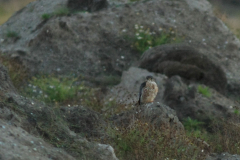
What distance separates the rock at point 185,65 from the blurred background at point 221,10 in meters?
4.58

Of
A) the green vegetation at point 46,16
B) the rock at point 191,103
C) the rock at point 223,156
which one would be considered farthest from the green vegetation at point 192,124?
Result: the green vegetation at point 46,16

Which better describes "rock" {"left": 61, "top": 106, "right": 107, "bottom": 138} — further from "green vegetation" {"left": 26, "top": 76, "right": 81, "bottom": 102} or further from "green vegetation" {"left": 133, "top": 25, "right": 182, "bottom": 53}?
"green vegetation" {"left": 133, "top": 25, "right": 182, "bottom": 53}

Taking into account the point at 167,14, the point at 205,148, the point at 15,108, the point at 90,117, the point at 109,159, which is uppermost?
the point at 15,108

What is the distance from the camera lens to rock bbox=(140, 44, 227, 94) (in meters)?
12.3

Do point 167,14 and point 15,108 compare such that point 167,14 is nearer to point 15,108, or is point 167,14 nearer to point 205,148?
point 205,148

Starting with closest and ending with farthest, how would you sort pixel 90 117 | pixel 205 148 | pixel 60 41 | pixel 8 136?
pixel 8 136 → pixel 90 117 → pixel 205 148 → pixel 60 41

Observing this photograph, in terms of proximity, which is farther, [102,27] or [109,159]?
[102,27]

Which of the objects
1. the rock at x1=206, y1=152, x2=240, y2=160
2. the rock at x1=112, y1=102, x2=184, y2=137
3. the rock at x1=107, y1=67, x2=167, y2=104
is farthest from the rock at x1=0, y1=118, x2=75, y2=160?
the rock at x1=107, y1=67, x2=167, y2=104

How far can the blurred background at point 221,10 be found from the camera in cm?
1752

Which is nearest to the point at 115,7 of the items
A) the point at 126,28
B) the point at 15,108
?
the point at 126,28

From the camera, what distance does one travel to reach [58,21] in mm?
14844

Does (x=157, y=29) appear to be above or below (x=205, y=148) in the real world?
below

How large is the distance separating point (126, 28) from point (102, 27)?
2.43 ft

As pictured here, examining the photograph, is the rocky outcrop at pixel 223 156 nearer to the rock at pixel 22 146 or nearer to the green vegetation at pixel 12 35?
the rock at pixel 22 146
